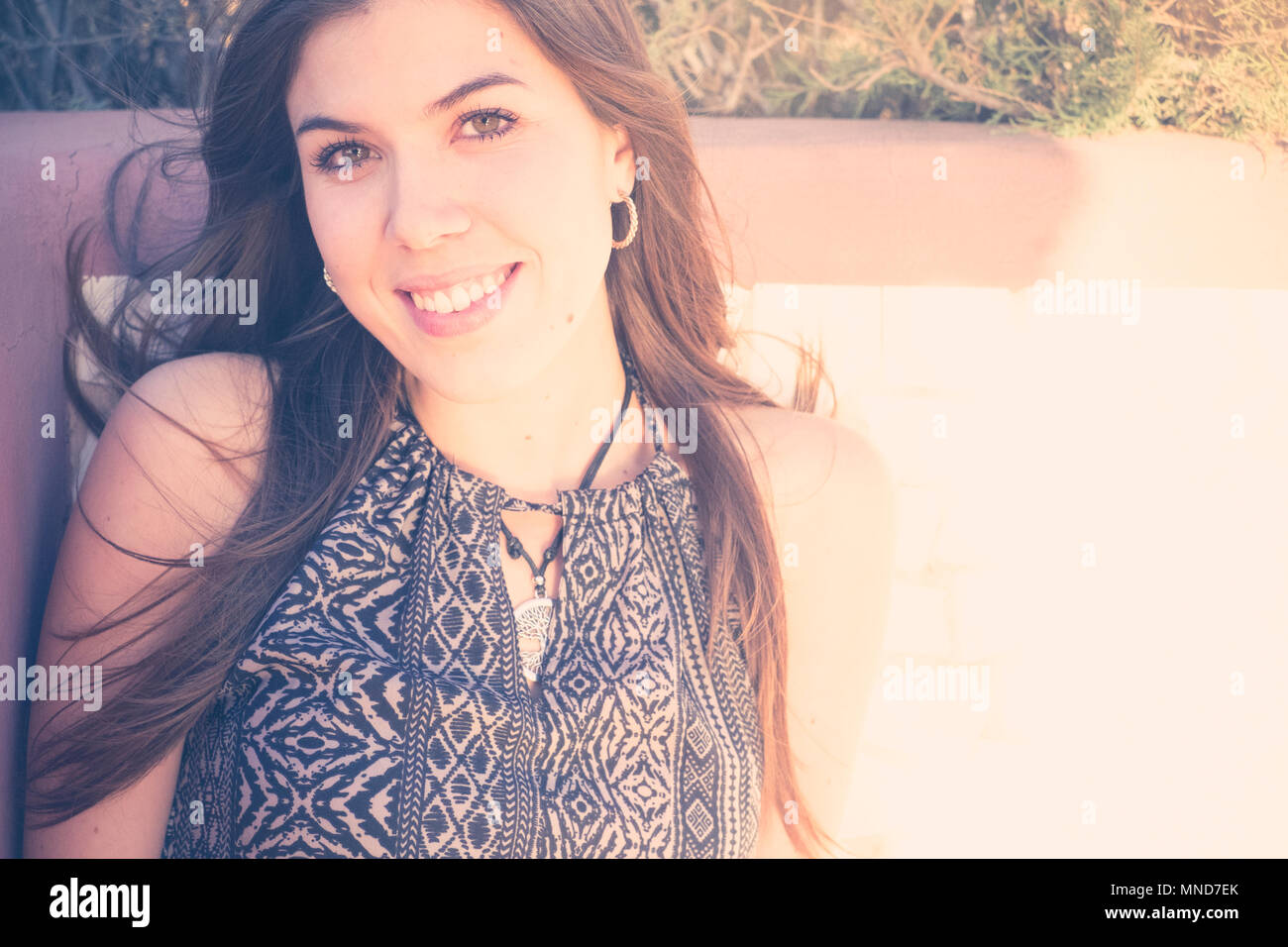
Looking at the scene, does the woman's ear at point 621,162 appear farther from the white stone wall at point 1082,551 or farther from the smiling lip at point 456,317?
the white stone wall at point 1082,551

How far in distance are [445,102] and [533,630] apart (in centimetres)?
81

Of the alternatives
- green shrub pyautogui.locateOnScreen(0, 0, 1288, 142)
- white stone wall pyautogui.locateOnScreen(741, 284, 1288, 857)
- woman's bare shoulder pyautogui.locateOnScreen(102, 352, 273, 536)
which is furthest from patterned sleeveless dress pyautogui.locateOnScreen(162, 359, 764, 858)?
green shrub pyautogui.locateOnScreen(0, 0, 1288, 142)

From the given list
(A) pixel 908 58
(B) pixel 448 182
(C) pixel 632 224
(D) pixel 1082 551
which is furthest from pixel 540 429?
(A) pixel 908 58

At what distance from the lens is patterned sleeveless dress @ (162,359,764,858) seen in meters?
1.63

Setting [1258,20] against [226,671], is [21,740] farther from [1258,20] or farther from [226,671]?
[1258,20]

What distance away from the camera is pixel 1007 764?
8.28 ft

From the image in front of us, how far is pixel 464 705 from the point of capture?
1.67 metres

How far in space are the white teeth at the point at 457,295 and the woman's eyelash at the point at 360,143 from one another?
0.20 m

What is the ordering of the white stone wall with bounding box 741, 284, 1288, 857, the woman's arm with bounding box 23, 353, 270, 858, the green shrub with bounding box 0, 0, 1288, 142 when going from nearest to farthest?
the woman's arm with bounding box 23, 353, 270, 858 → the white stone wall with bounding box 741, 284, 1288, 857 → the green shrub with bounding box 0, 0, 1288, 142

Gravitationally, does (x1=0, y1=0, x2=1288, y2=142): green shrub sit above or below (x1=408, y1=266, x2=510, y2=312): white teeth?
above

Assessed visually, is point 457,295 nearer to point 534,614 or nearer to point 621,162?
point 621,162

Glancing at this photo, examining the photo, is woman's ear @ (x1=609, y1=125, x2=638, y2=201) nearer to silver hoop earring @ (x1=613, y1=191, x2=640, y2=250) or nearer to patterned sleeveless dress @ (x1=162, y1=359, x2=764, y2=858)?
silver hoop earring @ (x1=613, y1=191, x2=640, y2=250)
